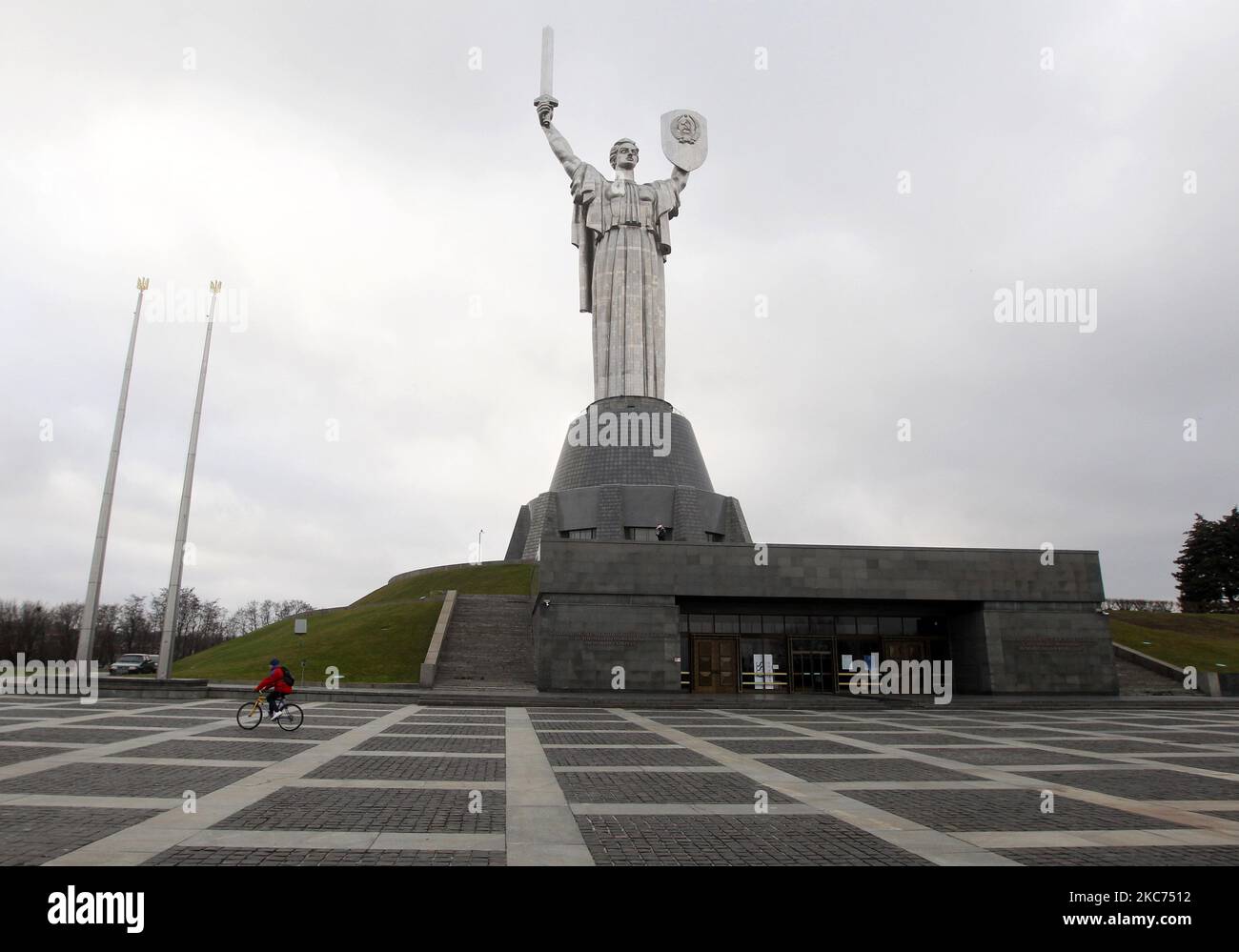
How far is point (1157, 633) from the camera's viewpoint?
41000 mm

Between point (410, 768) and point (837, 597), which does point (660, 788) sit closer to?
point (410, 768)

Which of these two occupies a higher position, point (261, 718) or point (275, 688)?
point (275, 688)

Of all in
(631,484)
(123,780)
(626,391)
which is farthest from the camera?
(626,391)

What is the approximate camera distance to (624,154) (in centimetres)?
4819

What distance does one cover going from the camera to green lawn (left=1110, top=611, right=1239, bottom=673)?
35969mm

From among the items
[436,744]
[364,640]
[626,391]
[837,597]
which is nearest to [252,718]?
[436,744]

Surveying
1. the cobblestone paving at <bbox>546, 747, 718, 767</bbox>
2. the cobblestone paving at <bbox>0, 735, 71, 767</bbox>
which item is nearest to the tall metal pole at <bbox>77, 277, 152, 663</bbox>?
the cobblestone paving at <bbox>0, 735, 71, 767</bbox>

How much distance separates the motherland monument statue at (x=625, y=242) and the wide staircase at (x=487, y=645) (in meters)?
14.5

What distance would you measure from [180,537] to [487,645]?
1261 centimetres

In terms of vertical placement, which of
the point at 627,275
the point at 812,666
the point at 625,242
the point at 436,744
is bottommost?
the point at 812,666

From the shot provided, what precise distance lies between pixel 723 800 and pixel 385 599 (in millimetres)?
43345

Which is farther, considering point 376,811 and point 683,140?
point 683,140

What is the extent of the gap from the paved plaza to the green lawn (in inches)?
870
